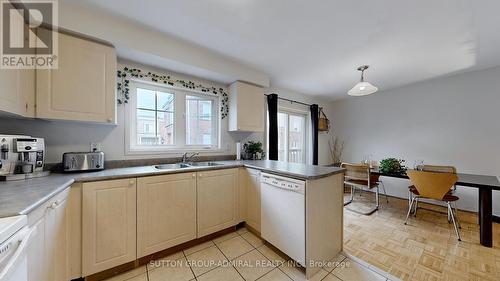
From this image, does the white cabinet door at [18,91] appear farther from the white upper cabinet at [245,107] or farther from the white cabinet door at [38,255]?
the white upper cabinet at [245,107]

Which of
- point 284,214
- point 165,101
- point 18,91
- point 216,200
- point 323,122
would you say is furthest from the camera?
point 323,122

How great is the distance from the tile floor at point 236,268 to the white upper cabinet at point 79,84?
1.48 metres

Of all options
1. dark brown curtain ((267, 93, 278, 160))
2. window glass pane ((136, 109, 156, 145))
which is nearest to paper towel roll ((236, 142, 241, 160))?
dark brown curtain ((267, 93, 278, 160))

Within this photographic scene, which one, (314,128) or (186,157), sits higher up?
(314,128)

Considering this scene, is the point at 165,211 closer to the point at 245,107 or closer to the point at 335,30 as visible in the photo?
the point at 245,107

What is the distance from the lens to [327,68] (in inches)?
108

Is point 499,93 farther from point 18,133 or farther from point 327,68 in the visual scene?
point 18,133

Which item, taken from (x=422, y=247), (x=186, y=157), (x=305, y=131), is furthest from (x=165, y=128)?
(x=422, y=247)

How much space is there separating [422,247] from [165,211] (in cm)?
278

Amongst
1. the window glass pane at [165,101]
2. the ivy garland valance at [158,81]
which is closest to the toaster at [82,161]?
the ivy garland valance at [158,81]

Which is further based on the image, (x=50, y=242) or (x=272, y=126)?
(x=272, y=126)

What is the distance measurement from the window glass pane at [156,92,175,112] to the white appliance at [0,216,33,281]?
1.81 meters

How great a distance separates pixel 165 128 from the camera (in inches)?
95.7

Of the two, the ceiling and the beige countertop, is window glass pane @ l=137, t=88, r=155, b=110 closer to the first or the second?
the ceiling
